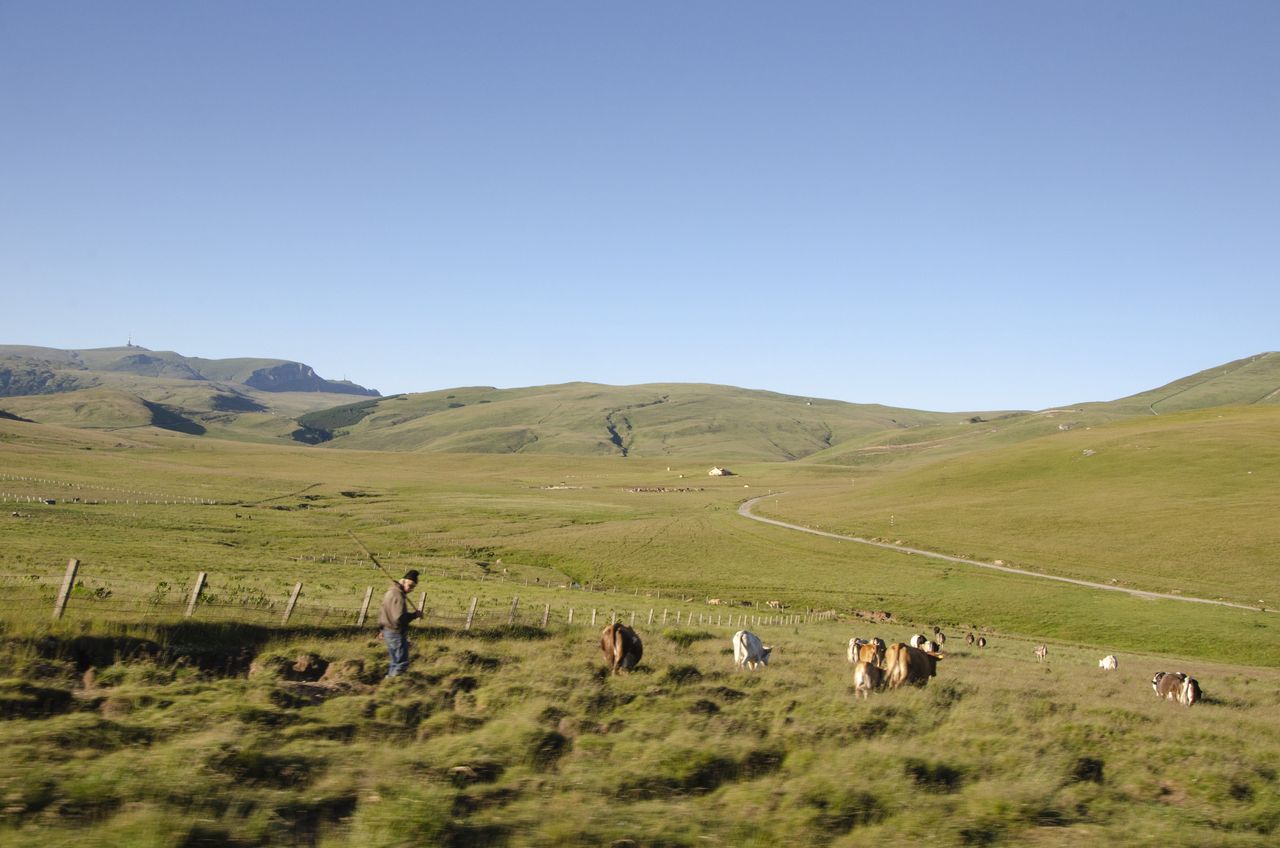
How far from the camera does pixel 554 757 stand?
11633 mm

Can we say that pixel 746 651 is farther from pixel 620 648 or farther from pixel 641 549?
pixel 641 549

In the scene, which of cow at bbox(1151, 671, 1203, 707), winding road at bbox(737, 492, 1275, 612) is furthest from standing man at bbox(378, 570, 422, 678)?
winding road at bbox(737, 492, 1275, 612)

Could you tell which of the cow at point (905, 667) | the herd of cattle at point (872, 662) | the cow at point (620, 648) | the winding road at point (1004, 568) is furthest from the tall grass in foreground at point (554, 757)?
the winding road at point (1004, 568)

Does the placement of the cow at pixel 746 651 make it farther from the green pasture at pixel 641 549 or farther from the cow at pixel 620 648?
the green pasture at pixel 641 549

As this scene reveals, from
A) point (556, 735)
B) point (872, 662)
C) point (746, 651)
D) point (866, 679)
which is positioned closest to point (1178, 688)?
point (872, 662)

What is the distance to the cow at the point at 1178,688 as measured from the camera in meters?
23.9

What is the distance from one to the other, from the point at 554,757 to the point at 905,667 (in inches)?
429

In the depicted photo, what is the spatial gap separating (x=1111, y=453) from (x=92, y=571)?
128m

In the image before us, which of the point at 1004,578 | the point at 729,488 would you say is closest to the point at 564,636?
the point at 1004,578

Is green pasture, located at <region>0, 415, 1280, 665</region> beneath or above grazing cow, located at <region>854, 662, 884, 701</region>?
beneath

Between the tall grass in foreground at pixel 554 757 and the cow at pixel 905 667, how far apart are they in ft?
3.76

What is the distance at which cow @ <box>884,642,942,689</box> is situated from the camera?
19.3m

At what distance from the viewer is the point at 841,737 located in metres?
13.6

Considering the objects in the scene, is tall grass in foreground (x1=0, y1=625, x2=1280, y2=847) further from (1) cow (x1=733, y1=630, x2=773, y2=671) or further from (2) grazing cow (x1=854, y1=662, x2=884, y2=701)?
(1) cow (x1=733, y1=630, x2=773, y2=671)
